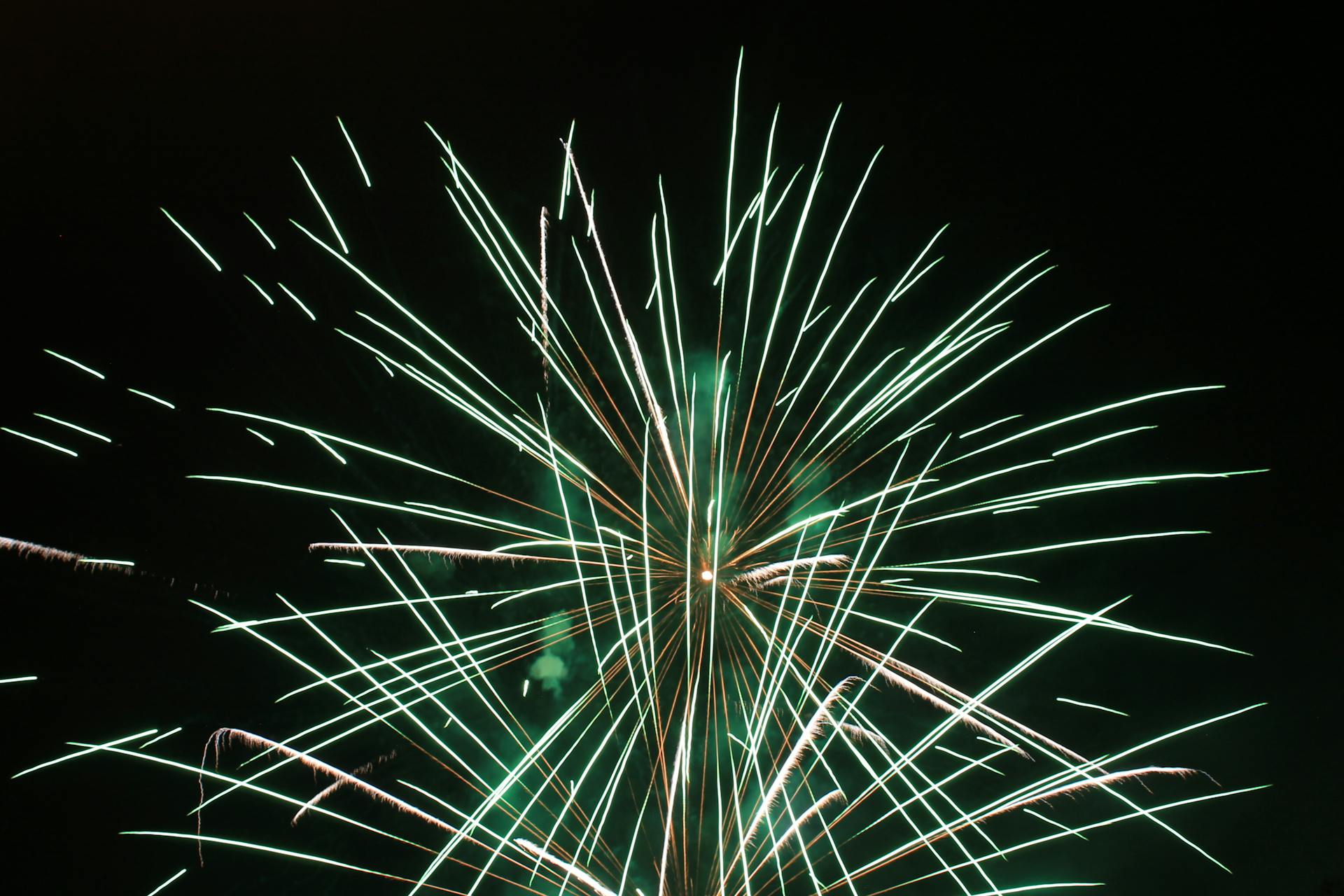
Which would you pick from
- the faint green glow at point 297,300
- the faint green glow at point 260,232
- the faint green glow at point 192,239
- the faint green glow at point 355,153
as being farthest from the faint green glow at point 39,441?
the faint green glow at point 355,153

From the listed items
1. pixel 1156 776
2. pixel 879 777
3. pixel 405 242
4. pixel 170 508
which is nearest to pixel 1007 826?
pixel 1156 776

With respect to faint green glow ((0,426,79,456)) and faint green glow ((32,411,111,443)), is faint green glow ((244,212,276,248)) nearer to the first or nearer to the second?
faint green glow ((32,411,111,443))

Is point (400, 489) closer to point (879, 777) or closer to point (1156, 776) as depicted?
point (879, 777)

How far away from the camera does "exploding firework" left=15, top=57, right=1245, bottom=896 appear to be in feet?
9.83

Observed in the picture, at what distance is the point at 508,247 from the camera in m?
3.06

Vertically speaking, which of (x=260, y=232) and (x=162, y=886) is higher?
(x=260, y=232)

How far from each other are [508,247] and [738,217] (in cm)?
111

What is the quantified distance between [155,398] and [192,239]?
2.51 ft

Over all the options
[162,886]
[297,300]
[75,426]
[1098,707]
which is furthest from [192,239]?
[1098,707]

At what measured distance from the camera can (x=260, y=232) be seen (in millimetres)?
3008

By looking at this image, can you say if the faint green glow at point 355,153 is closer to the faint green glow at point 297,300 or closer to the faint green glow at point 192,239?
the faint green glow at point 297,300

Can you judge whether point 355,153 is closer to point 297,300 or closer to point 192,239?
point 297,300

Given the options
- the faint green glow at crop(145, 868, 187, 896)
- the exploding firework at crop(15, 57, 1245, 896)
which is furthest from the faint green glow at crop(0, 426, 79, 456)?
the faint green glow at crop(145, 868, 187, 896)

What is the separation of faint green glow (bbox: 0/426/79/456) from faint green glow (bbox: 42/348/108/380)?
1.18ft
